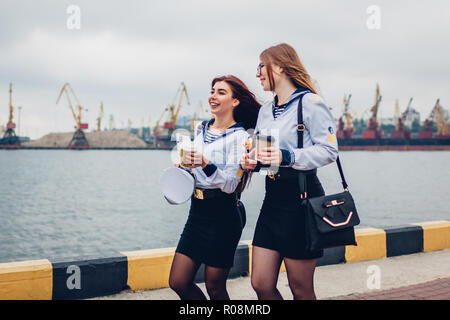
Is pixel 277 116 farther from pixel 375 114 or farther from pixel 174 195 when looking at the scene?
pixel 375 114

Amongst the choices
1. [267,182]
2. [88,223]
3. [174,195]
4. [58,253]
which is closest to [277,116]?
[267,182]

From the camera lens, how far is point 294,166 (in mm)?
2205

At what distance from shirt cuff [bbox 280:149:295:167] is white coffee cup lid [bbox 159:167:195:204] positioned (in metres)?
0.48

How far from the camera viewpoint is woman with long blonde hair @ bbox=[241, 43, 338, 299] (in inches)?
87.4

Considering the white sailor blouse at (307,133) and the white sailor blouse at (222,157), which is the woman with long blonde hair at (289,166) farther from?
the white sailor blouse at (222,157)

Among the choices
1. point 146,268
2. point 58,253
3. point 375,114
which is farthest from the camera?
point 375,114

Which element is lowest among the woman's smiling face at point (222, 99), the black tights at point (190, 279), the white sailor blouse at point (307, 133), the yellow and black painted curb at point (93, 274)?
the yellow and black painted curb at point (93, 274)

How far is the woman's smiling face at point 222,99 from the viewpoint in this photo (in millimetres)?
2588

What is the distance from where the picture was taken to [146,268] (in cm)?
401

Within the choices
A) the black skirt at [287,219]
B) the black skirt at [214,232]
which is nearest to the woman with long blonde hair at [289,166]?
the black skirt at [287,219]

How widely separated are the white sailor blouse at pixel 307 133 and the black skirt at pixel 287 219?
0.41ft

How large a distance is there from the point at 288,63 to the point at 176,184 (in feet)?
2.67

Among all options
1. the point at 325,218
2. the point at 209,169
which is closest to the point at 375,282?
the point at 325,218

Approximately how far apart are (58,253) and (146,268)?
9790mm
